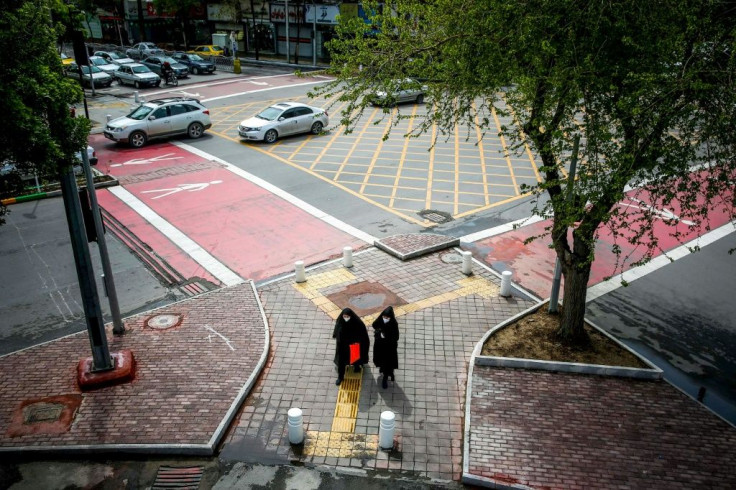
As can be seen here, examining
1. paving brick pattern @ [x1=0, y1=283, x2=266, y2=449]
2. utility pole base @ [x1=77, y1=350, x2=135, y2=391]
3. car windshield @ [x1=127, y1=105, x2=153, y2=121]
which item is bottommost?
paving brick pattern @ [x1=0, y1=283, x2=266, y2=449]

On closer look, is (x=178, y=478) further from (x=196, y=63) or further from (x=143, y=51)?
(x=143, y=51)

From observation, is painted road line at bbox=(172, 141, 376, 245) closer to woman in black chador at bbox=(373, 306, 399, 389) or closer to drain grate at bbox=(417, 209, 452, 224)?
drain grate at bbox=(417, 209, 452, 224)

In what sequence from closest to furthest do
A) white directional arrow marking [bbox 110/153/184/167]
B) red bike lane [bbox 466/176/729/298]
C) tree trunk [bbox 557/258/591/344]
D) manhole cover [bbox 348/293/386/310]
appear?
tree trunk [bbox 557/258/591/344]
manhole cover [bbox 348/293/386/310]
red bike lane [bbox 466/176/729/298]
white directional arrow marking [bbox 110/153/184/167]

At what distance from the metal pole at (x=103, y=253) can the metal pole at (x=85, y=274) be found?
26.5 inches

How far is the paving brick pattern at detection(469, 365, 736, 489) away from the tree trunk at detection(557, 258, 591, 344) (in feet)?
3.00

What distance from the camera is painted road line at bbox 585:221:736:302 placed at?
12352 mm

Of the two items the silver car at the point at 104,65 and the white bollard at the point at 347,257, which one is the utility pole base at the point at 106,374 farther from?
the silver car at the point at 104,65

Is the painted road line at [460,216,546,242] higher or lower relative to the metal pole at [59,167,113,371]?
lower

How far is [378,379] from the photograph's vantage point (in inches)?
352

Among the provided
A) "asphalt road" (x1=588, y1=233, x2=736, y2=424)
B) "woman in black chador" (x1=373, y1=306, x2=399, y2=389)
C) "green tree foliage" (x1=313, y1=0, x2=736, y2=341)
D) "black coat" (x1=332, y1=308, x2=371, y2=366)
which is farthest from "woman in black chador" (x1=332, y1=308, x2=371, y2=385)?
"asphalt road" (x1=588, y1=233, x2=736, y2=424)

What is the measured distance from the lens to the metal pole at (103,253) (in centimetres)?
877

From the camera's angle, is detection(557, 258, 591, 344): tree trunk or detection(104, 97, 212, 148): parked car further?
detection(104, 97, 212, 148): parked car

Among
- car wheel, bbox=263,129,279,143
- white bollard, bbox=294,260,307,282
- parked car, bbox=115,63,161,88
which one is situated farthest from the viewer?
parked car, bbox=115,63,161,88

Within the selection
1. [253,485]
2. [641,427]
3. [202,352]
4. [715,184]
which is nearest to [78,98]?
[202,352]
